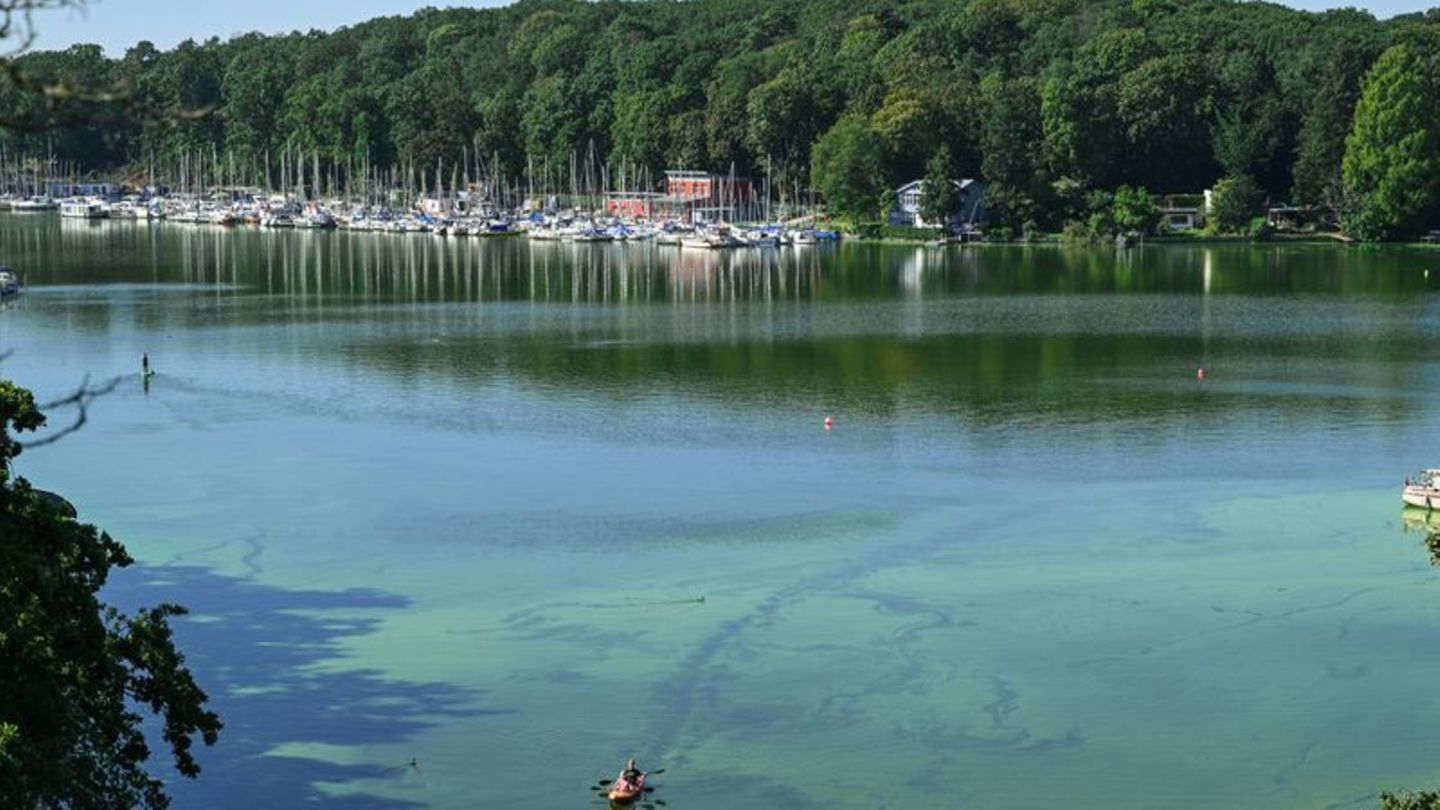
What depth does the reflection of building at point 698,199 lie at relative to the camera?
91.6 meters

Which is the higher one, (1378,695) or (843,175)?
(843,175)

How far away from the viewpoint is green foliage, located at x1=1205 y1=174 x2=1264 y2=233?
258 ft

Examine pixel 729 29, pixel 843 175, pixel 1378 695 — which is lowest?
pixel 1378 695

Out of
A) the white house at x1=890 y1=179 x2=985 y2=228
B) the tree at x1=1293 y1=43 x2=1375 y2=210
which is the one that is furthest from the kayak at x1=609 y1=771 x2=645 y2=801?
the tree at x1=1293 y1=43 x2=1375 y2=210

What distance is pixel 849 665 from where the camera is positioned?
19.1m

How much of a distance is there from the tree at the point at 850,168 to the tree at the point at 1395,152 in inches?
734

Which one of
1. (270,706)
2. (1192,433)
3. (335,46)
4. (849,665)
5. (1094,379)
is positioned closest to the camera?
(270,706)

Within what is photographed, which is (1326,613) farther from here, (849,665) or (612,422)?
(612,422)

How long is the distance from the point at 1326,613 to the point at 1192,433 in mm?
11197

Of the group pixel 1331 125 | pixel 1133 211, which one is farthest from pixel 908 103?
pixel 1331 125

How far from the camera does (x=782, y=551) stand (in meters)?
23.7

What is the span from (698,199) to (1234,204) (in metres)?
25.5

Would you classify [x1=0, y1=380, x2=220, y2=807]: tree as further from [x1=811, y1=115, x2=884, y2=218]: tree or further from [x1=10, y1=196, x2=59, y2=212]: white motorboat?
[x1=10, y1=196, x2=59, y2=212]: white motorboat

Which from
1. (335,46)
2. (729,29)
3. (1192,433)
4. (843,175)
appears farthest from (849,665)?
(335,46)
